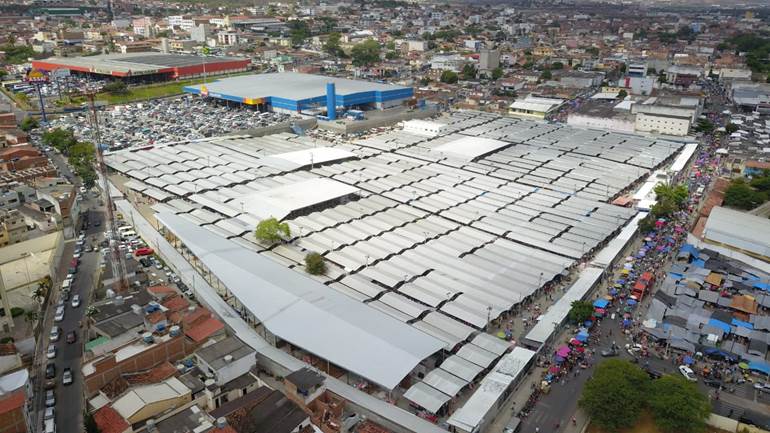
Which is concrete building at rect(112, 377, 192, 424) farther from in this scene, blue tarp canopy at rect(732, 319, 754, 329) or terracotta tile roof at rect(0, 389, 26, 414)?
blue tarp canopy at rect(732, 319, 754, 329)

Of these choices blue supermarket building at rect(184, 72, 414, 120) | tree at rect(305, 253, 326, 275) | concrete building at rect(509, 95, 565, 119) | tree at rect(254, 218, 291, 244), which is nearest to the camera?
tree at rect(305, 253, 326, 275)

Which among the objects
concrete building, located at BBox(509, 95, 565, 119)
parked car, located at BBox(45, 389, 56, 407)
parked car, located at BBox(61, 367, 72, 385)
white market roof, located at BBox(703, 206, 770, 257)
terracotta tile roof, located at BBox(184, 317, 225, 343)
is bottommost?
parked car, located at BBox(45, 389, 56, 407)

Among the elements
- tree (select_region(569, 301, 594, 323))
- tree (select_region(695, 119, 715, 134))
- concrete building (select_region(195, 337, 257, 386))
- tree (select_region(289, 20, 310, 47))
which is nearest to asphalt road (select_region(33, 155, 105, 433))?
concrete building (select_region(195, 337, 257, 386))

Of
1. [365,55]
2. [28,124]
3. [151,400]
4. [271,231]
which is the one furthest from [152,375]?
[365,55]

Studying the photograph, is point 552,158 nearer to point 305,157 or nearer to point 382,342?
point 305,157

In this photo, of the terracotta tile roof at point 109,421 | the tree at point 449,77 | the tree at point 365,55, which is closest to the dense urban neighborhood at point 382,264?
the terracotta tile roof at point 109,421
